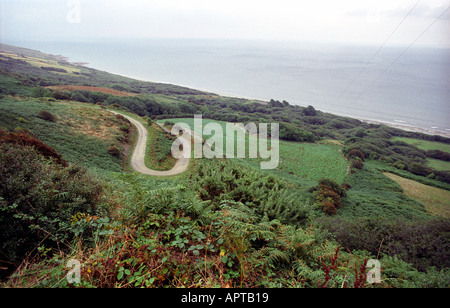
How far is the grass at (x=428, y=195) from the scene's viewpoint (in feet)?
76.1

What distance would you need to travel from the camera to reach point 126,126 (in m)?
29.9

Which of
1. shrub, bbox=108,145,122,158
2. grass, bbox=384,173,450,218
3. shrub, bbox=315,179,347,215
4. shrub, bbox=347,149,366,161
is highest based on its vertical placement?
shrub, bbox=108,145,122,158

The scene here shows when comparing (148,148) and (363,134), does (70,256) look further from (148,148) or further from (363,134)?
(363,134)

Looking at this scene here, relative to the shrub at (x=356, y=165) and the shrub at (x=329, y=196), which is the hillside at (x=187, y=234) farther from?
the shrub at (x=356, y=165)

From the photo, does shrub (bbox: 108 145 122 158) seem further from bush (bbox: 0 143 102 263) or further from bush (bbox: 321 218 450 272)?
bush (bbox: 321 218 450 272)

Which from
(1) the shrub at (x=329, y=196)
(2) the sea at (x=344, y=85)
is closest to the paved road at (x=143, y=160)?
(1) the shrub at (x=329, y=196)

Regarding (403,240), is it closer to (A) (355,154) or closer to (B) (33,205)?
(B) (33,205)

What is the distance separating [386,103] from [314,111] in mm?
30411

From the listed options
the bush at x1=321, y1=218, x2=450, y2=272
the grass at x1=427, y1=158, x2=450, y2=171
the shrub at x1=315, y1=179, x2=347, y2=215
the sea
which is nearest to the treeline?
the grass at x1=427, y1=158, x2=450, y2=171

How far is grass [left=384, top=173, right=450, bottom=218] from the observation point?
913 inches

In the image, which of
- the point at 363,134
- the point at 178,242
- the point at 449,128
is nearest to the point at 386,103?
the point at 449,128

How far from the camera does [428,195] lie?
2677 centimetres

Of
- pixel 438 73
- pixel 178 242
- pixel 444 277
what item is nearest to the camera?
pixel 178 242

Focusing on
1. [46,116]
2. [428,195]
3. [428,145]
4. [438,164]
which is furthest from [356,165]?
[46,116]
